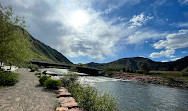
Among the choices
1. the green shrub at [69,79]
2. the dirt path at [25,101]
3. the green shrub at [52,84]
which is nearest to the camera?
the dirt path at [25,101]

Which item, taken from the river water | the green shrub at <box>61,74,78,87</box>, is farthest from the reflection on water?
the green shrub at <box>61,74,78,87</box>

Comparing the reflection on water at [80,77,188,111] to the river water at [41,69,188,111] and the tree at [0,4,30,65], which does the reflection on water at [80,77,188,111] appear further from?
the tree at [0,4,30,65]

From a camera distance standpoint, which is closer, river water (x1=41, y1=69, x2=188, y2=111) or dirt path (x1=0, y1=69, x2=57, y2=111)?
dirt path (x1=0, y1=69, x2=57, y2=111)

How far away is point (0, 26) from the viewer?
11914 millimetres

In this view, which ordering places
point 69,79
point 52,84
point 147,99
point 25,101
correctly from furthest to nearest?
point 147,99 → point 69,79 → point 52,84 → point 25,101

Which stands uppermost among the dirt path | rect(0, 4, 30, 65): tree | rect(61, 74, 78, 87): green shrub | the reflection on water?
rect(0, 4, 30, 65): tree

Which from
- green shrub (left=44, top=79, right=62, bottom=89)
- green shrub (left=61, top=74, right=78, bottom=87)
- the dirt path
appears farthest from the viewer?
green shrub (left=61, top=74, right=78, bottom=87)

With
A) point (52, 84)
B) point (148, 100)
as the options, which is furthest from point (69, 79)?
point (148, 100)

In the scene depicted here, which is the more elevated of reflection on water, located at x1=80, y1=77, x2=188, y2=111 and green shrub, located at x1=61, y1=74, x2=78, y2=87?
green shrub, located at x1=61, y1=74, x2=78, y2=87

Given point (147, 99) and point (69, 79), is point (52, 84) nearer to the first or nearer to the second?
point (69, 79)

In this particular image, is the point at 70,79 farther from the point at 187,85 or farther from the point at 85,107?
the point at 187,85

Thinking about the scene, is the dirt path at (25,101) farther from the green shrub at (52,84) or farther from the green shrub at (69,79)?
the green shrub at (69,79)

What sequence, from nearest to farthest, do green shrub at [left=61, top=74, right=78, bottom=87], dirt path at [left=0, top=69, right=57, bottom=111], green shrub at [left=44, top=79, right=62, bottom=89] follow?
dirt path at [left=0, top=69, right=57, bottom=111] → green shrub at [left=44, top=79, right=62, bottom=89] → green shrub at [left=61, top=74, right=78, bottom=87]

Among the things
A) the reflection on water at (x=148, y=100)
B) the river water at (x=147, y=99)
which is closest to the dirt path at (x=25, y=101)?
the river water at (x=147, y=99)
